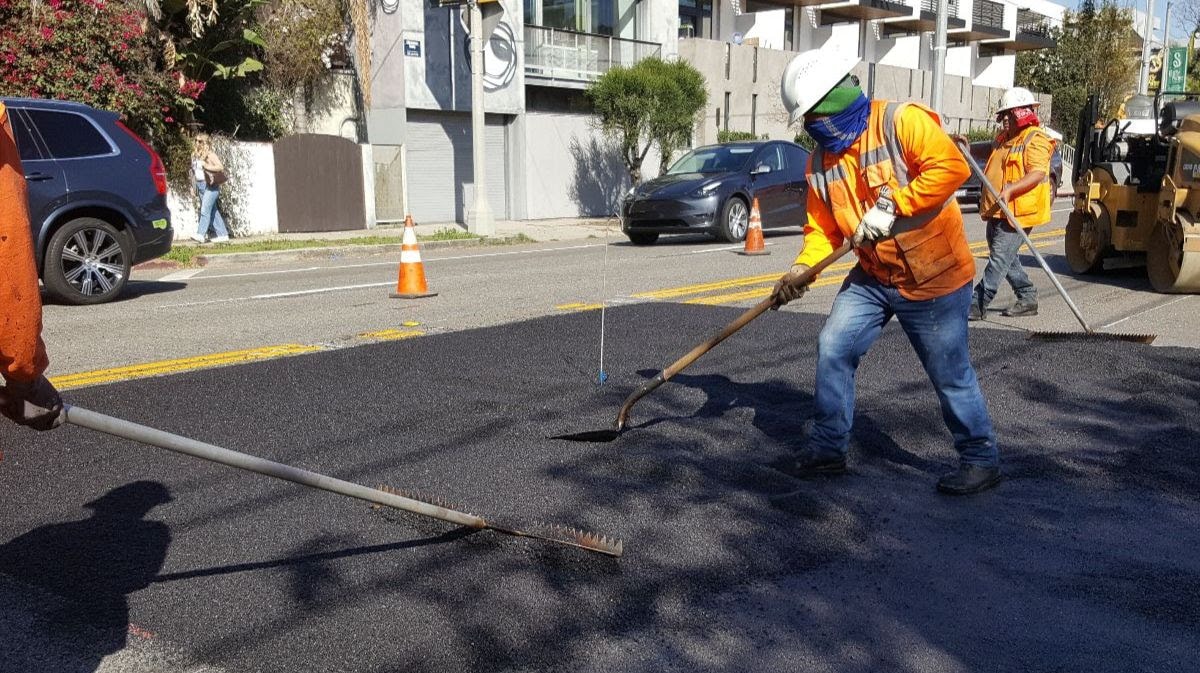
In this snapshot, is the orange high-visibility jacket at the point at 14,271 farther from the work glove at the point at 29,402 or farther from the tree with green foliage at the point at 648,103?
the tree with green foliage at the point at 648,103

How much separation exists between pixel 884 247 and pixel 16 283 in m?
3.07

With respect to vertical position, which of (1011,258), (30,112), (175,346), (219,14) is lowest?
(175,346)

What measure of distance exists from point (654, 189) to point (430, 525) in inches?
505

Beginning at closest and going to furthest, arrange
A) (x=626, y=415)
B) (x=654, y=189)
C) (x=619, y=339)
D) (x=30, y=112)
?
(x=626, y=415) < (x=619, y=339) < (x=30, y=112) < (x=654, y=189)

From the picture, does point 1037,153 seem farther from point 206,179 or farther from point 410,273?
point 206,179

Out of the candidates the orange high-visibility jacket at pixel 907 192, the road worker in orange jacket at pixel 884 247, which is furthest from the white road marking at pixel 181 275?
the orange high-visibility jacket at pixel 907 192

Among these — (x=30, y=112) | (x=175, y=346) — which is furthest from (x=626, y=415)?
(x=30, y=112)

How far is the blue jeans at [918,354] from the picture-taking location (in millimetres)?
4266

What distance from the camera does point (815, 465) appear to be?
175 inches

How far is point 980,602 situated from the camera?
3.31 meters

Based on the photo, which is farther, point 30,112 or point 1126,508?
point 30,112

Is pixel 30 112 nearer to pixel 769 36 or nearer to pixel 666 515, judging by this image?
pixel 666 515

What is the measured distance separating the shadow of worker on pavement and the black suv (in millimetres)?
6103

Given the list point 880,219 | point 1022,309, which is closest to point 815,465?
point 880,219
